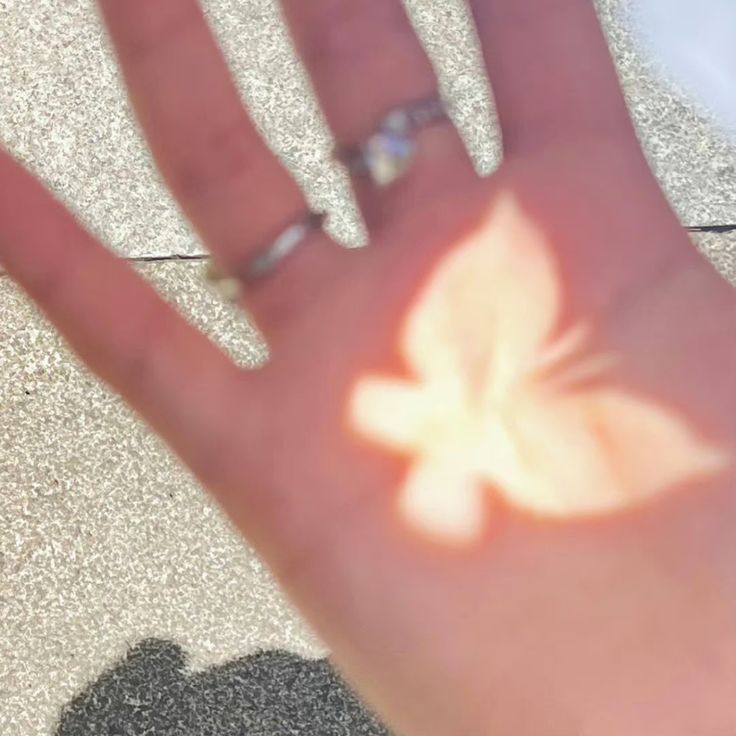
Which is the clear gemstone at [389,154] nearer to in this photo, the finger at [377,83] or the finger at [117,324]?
the finger at [377,83]

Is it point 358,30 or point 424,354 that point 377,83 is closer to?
point 358,30

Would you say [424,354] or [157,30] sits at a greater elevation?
[157,30]

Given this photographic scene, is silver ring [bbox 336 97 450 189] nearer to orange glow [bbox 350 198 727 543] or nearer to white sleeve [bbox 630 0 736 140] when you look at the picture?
orange glow [bbox 350 198 727 543]

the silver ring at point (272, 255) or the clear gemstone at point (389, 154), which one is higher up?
the clear gemstone at point (389, 154)

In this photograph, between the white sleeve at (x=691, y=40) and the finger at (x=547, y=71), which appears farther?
the white sleeve at (x=691, y=40)

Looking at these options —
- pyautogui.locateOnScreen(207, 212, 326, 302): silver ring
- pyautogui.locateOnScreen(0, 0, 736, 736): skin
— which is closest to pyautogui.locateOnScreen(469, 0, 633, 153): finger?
pyautogui.locateOnScreen(0, 0, 736, 736): skin

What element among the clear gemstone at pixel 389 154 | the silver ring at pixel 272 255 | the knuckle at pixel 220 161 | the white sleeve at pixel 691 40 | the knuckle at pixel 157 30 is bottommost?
the white sleeve at pixel 691 40

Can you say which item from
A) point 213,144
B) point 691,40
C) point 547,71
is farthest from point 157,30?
point 691,40

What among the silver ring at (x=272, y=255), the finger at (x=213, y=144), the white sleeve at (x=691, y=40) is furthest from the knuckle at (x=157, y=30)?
the white sleeve at (x=691, y=40)
